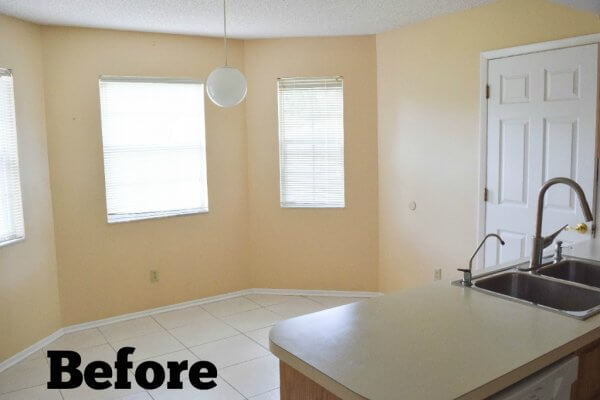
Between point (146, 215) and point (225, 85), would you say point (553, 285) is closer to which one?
point (225, 85)

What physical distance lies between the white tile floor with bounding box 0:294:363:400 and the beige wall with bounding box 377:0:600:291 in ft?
3.21

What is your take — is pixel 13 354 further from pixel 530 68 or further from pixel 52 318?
pixel 530 68

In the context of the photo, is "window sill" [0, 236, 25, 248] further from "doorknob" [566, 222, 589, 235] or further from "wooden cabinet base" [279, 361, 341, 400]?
"doorknob" [566, 222, 589, 235]

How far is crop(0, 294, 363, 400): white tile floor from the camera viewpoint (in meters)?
3.15

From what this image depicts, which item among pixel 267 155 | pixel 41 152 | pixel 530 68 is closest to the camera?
pixel 530 68

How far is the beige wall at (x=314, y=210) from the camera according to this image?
4695mm

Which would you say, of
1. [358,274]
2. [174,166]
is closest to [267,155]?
[174,166]

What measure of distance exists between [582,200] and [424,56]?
2.53m

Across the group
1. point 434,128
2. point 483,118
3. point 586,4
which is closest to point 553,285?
point 586,4

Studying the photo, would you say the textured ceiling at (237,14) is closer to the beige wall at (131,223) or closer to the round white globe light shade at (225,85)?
the beige wall at (131,223)

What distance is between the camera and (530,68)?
133 inches

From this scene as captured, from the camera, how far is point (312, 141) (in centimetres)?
481

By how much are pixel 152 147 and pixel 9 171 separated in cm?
118

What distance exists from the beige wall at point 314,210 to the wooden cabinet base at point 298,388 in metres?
3.36
